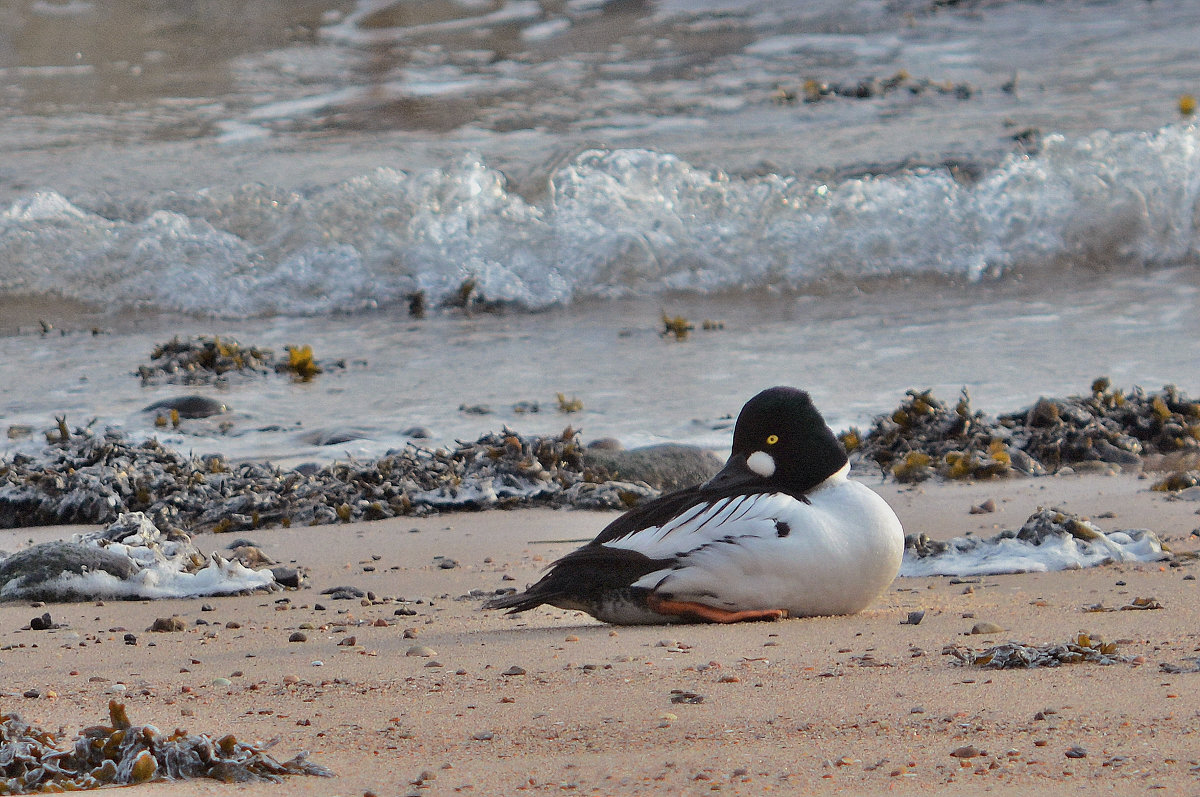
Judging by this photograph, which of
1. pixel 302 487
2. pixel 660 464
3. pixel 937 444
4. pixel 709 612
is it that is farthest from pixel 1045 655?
pixel 302 487

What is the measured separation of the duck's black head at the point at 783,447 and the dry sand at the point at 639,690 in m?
0.45

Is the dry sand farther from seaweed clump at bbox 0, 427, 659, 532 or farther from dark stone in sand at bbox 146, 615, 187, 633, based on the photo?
seaweed clump at bbox 0, 427, 659, 532

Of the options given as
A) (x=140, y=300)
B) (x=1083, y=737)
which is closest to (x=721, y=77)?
(x=140, y=300)

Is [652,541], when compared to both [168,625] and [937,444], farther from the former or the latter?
[937,444]

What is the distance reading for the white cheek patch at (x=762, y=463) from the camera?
161 inches

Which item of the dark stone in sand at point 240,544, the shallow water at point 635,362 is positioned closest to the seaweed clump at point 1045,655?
the dark stone in sand at point 240,544

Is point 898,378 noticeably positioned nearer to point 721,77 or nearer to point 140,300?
point 140,300

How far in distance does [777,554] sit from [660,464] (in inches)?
99.6

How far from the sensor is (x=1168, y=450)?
638 cm

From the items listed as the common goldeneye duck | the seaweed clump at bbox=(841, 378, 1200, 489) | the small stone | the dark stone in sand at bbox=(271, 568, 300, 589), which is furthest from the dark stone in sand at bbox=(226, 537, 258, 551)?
the seaweed clump at bbox=(841, 378, 1200, 489)

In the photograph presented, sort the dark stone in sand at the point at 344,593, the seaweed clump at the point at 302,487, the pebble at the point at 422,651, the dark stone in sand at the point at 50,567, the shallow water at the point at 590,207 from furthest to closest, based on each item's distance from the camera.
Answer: the shallow water at the point at 590,207 < the seaweed clump at the point at 302,487 < the dark stone in sand at the point at 344,593 < the dark stone in sand at the point at 50,567 < the pebble at the point at 422,651

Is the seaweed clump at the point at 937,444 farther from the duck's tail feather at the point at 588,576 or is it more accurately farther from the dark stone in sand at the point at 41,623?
the dark stone in sand at the point at 41,623

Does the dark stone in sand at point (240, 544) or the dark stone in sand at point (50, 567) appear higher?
the dark stone in sand at point (50, 567)

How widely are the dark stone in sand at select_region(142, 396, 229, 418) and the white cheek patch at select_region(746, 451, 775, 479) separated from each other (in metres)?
4.99
